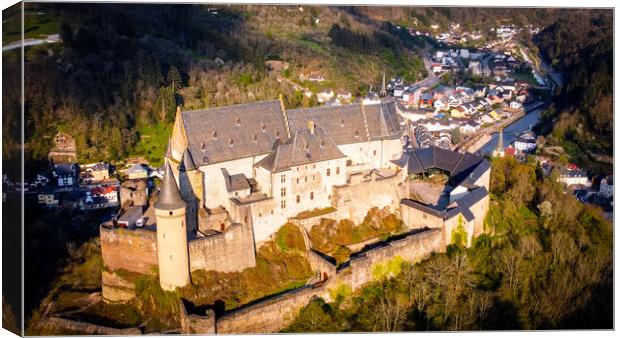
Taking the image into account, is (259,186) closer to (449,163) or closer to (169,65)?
(449,163)

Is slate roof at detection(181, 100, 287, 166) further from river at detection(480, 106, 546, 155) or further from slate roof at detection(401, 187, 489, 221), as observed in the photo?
river at detection(480, 106, 546, 155)

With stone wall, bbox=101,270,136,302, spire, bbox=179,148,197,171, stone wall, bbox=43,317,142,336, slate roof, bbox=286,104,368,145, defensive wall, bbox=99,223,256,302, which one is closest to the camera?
stone wall, bbox=43,317,142,336

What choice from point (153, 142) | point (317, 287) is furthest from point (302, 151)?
point (153, 142)

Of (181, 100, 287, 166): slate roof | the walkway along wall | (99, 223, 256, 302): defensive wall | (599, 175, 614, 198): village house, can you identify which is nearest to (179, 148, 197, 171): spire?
(181, 100, 287, 166): slate roof

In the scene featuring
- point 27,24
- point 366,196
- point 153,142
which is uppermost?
point 27,24

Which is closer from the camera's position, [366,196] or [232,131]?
[232,131]

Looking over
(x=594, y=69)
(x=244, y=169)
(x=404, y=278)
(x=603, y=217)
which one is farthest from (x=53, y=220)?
(x=594, y=69)

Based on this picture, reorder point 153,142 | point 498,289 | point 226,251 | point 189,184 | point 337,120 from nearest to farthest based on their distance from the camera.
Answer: point 226,251 < point 189,184 < point 498,289 < point 337,120 < point 153,142
